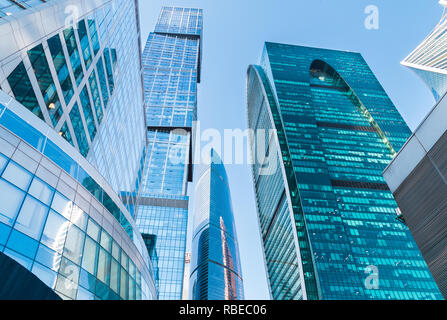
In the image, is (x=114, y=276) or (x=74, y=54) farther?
(x=74, y=54)

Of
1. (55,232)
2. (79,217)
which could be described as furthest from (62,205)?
(55,232)

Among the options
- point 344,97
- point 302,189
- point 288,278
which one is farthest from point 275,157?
point 344,97

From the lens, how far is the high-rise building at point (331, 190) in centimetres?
9544

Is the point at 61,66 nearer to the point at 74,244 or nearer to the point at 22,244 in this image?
the point at 74,244

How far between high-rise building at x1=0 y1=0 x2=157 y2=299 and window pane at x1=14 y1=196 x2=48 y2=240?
0.05 metres

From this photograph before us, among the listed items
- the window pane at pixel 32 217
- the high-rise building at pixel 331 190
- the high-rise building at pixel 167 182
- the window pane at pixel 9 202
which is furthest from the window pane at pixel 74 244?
the high-rise building at pixel 331 190

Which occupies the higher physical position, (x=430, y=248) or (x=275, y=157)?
(x=275, y=157)

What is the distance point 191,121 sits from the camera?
600 ft

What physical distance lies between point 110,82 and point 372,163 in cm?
13253

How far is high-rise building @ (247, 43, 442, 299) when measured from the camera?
313 feet

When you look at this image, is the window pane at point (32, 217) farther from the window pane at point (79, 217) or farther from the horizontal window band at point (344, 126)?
the horizontal window band at point (344, 126)

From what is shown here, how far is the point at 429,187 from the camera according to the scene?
18.4 meters

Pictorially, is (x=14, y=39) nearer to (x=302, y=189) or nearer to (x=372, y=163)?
(x=302, y=189)

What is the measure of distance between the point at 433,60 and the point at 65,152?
169 meters
